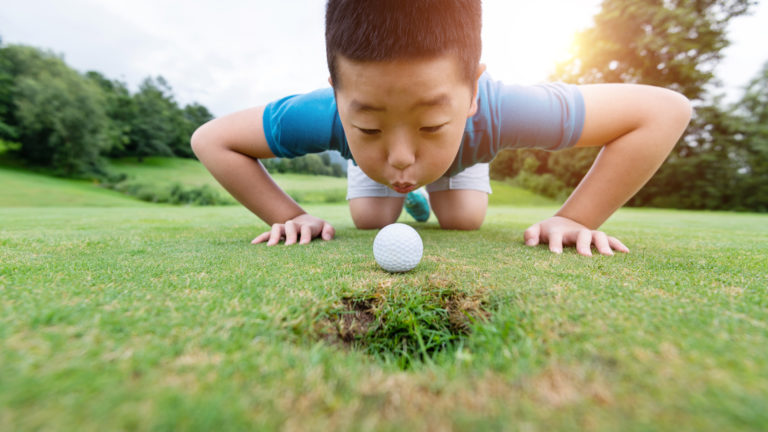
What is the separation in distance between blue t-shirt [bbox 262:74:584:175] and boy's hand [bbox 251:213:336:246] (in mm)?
515

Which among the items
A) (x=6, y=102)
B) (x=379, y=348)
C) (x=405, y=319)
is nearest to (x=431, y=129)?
(x=405, y=319)

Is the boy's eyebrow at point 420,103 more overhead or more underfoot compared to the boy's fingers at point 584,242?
more overhead

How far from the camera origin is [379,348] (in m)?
1.09

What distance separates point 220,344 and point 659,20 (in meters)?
21.4

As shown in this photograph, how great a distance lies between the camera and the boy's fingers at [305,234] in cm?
225

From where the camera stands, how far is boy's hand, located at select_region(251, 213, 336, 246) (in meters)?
2.25

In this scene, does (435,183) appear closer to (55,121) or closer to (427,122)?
(427,122)

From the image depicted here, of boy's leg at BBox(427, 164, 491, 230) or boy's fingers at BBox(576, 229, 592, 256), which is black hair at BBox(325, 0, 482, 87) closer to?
boy's fingers at BBox(576, 229, 592, 256)

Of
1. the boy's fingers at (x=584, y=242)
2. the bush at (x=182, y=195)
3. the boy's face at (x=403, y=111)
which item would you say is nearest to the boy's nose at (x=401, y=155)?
the boy's face at (x=403, y=111)

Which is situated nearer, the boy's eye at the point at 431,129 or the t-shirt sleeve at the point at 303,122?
the boy's eye at the point at 431,129

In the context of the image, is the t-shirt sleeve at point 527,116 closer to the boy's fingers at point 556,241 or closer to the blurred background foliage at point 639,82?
the boy's fingers at point 556,241

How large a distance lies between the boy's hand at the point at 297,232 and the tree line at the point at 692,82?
755 inches

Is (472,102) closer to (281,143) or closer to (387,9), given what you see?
(387,9)

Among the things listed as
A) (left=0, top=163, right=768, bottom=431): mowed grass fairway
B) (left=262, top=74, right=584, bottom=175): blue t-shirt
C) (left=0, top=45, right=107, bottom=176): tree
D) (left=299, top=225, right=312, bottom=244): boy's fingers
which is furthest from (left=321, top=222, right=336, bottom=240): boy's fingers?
(left=0, top=45, right=107, bottom=176): tree
